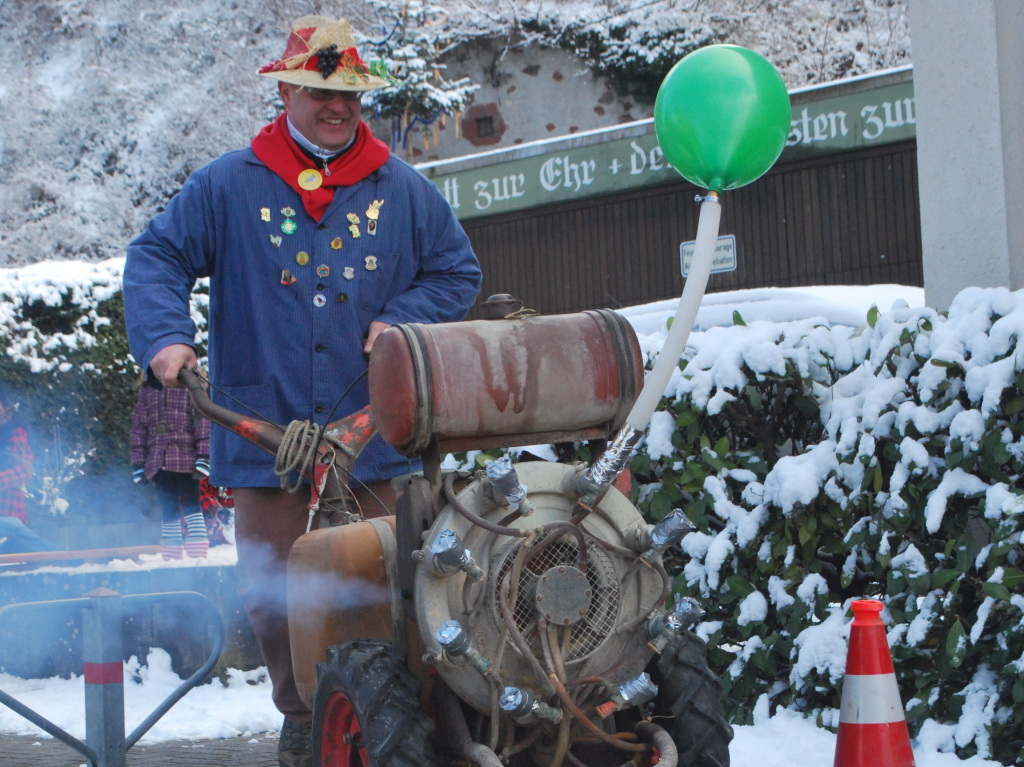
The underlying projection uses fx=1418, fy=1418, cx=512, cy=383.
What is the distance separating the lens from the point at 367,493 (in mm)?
3725

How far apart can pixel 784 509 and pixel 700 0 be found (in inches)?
799

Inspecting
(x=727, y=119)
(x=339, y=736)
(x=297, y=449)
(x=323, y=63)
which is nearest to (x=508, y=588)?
(x=339, y=736)

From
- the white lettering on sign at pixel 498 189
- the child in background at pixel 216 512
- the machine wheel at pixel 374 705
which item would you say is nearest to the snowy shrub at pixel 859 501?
the machine wheel at pixel 374 705

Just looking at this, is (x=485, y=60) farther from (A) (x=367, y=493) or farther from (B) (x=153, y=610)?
(A) (x=367, y=493)

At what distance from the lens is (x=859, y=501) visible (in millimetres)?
4273

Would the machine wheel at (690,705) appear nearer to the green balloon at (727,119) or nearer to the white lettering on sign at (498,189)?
the green balloon at (727,119)

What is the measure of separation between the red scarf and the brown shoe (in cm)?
130

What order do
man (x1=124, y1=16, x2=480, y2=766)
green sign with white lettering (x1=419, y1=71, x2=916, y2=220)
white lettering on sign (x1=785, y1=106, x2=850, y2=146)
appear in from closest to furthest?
man (x1=124, y1=16, x2=480, y2=766)
green sign with white lettering (x1=419, y1=71, x2=916, y2=220)
white lettering on sign (x1=785, y1=106, x2=850, y2=146)

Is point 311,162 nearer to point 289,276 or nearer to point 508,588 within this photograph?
point 289,276

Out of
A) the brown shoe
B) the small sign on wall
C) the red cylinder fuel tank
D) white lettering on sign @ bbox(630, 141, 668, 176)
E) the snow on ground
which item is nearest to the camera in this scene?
the red cylinder fuel tank

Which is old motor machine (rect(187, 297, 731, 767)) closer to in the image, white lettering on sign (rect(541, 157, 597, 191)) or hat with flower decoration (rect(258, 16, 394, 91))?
hat with flower decoration (rect(258, 16, 394, 91))

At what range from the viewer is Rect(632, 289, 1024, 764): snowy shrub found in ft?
12.9

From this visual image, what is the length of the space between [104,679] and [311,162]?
1692 millimetres

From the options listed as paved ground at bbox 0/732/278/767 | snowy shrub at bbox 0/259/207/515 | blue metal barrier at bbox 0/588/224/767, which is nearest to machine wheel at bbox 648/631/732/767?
blue metal barrier at bbox 0/588/224/767
